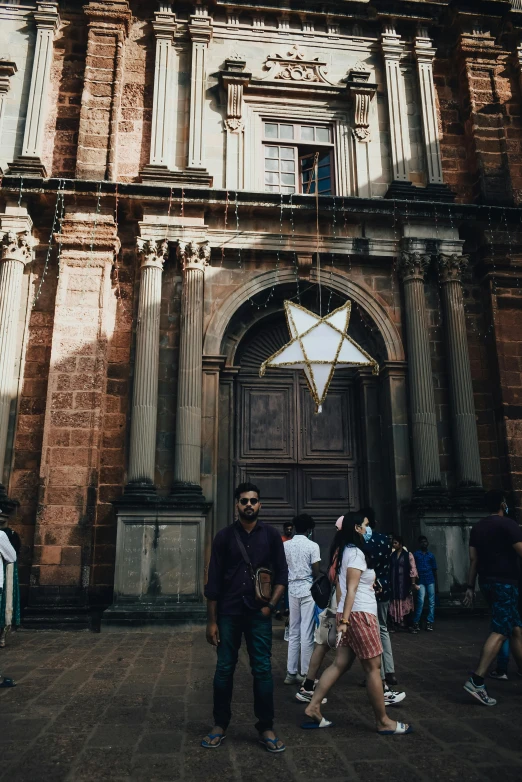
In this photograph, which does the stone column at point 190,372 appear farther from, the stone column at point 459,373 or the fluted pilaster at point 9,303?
the stone column at point 459,373

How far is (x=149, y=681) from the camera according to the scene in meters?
5.55

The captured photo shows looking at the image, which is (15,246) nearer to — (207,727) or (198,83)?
(198,83)

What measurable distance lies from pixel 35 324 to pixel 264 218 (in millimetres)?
4774

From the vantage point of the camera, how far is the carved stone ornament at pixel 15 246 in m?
10.6

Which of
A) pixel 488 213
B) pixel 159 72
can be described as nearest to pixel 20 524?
pixel 159 72

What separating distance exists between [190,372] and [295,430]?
2470mm

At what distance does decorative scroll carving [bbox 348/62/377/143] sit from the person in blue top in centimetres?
848

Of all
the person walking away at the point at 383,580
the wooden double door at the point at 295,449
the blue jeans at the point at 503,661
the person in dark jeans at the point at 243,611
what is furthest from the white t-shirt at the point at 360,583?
the wooden double door at the point at 295,449

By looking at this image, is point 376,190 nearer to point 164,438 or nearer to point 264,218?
point 264,218

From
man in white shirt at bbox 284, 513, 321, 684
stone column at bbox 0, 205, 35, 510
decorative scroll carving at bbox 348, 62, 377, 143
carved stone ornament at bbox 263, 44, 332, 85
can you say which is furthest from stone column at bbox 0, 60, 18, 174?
man in white shirt at bbox 284, 513, 321, 684

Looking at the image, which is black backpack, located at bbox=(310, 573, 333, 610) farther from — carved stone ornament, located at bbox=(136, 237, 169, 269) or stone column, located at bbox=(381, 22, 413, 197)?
stone column, located at bbox=(381, 22, 413, 197)

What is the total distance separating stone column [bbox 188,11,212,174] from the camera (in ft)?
38.8

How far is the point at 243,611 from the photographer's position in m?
4.02

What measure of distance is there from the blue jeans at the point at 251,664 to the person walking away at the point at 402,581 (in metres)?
5.02
